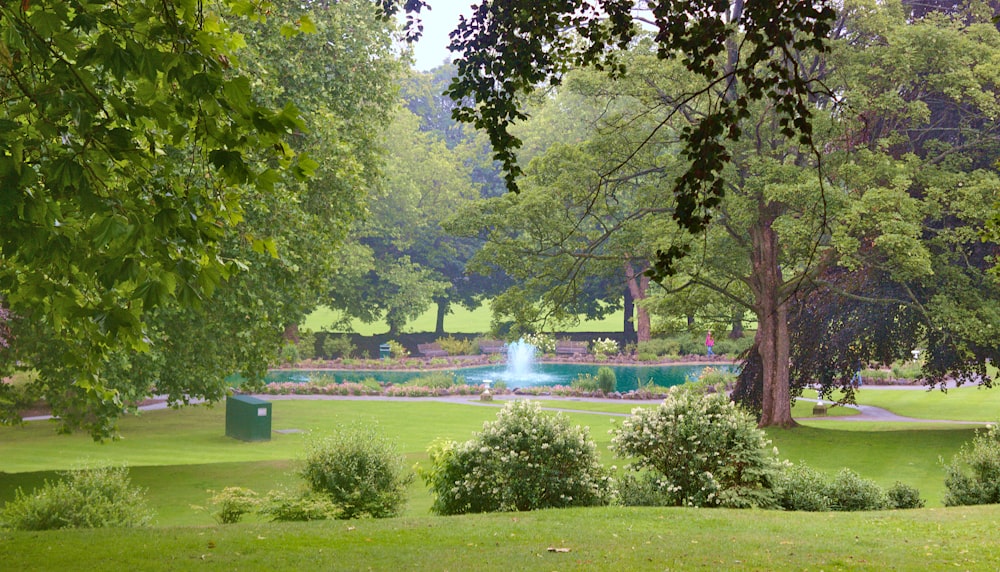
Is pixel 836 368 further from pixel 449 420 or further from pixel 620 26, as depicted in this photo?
pixel 620 26

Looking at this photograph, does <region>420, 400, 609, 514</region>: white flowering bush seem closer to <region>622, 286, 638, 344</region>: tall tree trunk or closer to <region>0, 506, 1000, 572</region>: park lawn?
<region>0, 506, 1000, 572</region>: park lawn

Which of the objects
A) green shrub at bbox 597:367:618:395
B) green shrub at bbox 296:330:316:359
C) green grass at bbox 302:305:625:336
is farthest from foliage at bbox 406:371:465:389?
green grass at bbox 302:305:625:336

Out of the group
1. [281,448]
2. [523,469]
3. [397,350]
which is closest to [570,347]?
[397,350]

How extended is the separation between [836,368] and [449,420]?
11.0 meters

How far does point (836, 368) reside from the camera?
23641mm

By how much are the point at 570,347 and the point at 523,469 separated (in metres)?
38.5

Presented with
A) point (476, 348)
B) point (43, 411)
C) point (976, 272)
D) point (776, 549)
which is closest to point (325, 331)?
point (476, 348)

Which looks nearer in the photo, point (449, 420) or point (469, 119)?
point (469, 119)

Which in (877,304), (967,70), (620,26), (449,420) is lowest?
(449,420)

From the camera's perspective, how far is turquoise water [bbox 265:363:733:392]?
3922 cm

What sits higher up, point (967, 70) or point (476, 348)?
point (967, 70)

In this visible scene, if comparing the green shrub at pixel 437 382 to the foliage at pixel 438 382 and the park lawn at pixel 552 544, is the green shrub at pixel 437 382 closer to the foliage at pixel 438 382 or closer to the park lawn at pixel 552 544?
the foliage at pixel 438 382

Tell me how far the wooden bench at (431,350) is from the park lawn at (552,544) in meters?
37.4

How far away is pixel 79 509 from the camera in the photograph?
11008 mm
